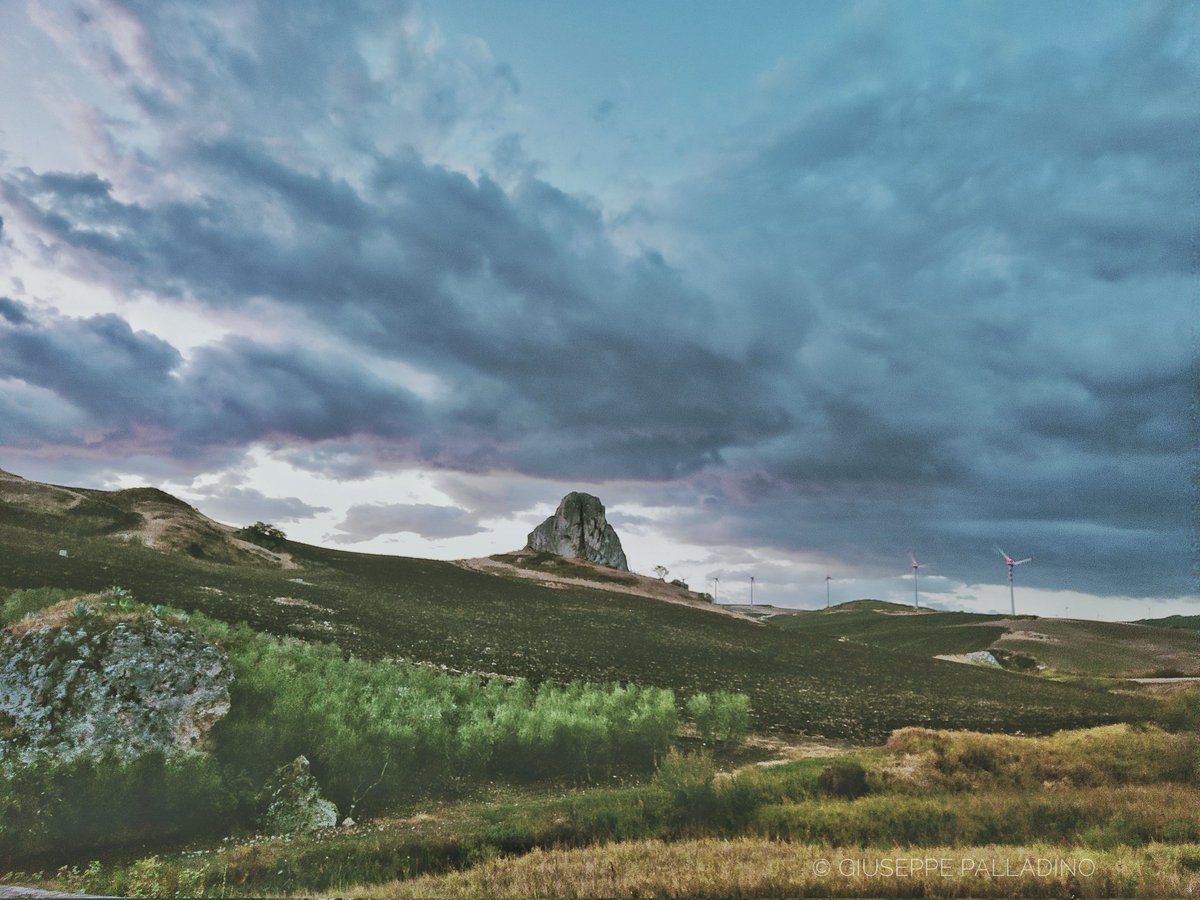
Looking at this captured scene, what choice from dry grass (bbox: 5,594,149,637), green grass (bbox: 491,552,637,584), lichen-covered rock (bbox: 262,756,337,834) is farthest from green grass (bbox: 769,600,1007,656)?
dry grass (bbox: 5,594,149,637)

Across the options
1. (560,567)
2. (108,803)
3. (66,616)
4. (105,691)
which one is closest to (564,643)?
(66,616)

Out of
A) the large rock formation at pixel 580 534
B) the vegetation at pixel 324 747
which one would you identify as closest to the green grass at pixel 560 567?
the large rock formation at pixel 580 534

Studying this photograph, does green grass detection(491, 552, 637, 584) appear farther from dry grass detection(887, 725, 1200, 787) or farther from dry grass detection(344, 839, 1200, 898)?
dry grass detection(344, 839, 1200, 898)

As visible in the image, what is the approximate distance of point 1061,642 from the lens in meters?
116

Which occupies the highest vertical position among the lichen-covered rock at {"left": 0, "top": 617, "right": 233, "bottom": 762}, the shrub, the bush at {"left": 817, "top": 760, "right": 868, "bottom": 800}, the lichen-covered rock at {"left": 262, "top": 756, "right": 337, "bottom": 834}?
the shrub

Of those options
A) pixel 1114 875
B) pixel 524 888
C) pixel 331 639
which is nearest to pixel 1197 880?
pixel 1114 875

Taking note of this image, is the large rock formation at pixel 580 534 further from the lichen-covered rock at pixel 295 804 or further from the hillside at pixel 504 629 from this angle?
the lichen-covered rock at pixel 295 804

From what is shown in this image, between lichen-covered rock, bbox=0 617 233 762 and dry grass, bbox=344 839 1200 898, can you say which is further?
lichen-covered rock, bbox=0 617 233 762

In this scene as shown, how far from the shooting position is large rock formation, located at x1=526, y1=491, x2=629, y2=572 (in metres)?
172

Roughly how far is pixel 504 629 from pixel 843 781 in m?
49.2

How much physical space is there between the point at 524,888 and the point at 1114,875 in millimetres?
12244

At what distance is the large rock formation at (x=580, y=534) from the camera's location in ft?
563

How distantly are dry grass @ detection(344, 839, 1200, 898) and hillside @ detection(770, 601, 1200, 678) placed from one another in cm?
10482

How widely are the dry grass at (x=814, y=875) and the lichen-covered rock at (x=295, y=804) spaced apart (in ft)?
19.7
